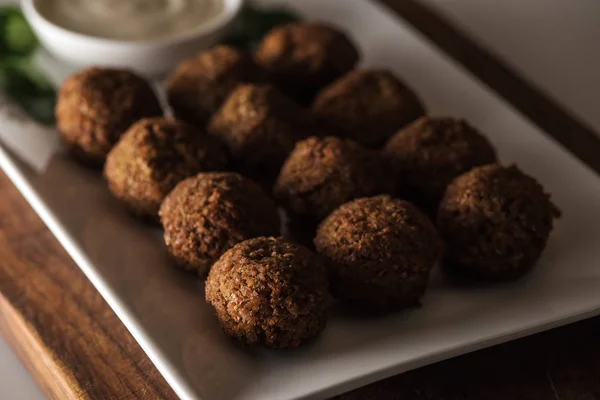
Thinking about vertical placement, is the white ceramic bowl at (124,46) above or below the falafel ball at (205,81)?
below

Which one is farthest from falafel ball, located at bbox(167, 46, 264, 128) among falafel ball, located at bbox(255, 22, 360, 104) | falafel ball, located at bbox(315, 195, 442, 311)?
falafel ball, located at bbox(315, 195, 442, 311)

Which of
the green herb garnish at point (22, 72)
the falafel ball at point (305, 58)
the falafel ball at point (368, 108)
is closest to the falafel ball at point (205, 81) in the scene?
the falafel ball at point (305, 58)

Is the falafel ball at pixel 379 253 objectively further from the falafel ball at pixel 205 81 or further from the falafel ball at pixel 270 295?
the falafel ball at pixel 205 81

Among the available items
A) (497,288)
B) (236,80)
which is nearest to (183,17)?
(236,80)

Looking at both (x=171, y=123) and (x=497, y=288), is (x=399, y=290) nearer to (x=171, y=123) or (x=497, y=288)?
(x=497, y=288)

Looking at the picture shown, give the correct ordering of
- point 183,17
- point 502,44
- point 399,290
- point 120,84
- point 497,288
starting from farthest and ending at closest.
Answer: point 502,44, point 183,17, point 120,84, point 497,288, point 399,290

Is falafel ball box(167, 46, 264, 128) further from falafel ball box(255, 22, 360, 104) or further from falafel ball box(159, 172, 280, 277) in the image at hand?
falafel ball box(159, 172, 280, 277)
